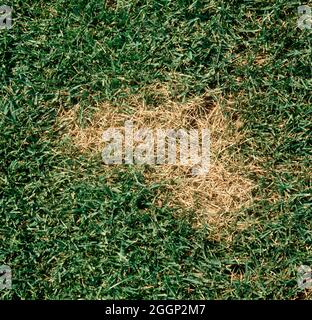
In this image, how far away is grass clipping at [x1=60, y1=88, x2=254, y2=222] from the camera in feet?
10.5

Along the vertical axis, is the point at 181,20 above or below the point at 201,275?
above

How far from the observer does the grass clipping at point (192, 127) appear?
10.5 ft

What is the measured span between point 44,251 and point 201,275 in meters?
0.79

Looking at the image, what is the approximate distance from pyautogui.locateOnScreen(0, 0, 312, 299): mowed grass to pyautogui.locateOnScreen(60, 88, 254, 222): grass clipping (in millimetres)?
51

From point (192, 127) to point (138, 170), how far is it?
36cm

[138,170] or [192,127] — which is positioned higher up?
[192,127]

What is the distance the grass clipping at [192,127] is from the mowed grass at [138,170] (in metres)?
0.05

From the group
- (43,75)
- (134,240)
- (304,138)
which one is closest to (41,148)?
(43,75)

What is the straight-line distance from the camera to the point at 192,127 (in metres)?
3.24

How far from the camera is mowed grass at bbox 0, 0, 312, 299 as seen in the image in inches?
124

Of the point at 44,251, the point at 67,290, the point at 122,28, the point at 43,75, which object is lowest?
the point at 67,290

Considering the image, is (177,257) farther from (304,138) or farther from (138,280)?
(304,138)

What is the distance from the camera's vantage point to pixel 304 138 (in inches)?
126

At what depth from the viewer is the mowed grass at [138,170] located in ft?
10.3
